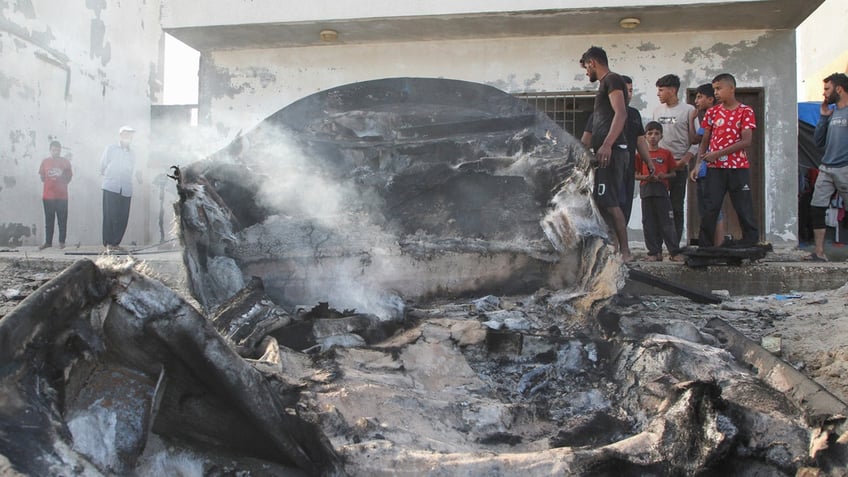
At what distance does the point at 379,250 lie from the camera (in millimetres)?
2904

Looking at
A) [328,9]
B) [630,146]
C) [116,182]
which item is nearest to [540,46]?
[328,9]

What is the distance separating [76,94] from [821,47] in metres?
13.0

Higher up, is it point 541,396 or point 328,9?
point 328,9

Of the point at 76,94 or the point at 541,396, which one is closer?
the point at 541,396

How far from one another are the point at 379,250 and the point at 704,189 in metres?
3.16

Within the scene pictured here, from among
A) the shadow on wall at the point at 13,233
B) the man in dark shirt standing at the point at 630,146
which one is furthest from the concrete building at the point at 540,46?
the shadow on wall at the point at 13,233

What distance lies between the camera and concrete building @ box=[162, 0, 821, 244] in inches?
290

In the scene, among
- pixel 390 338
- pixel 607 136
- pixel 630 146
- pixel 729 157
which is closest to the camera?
pixel 390 338

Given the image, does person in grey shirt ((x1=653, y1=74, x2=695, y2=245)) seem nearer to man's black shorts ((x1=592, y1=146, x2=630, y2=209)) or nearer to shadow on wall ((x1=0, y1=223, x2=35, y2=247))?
man's black shorts ((x1=592, y1=146, x2=630, y2=209))

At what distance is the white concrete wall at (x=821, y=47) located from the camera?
10.3 metres

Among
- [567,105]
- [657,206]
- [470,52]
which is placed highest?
[470,52]

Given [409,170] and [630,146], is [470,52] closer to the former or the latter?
[630,146]

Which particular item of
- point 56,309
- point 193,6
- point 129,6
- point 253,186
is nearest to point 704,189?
point 253,186

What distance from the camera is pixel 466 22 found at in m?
7.60
